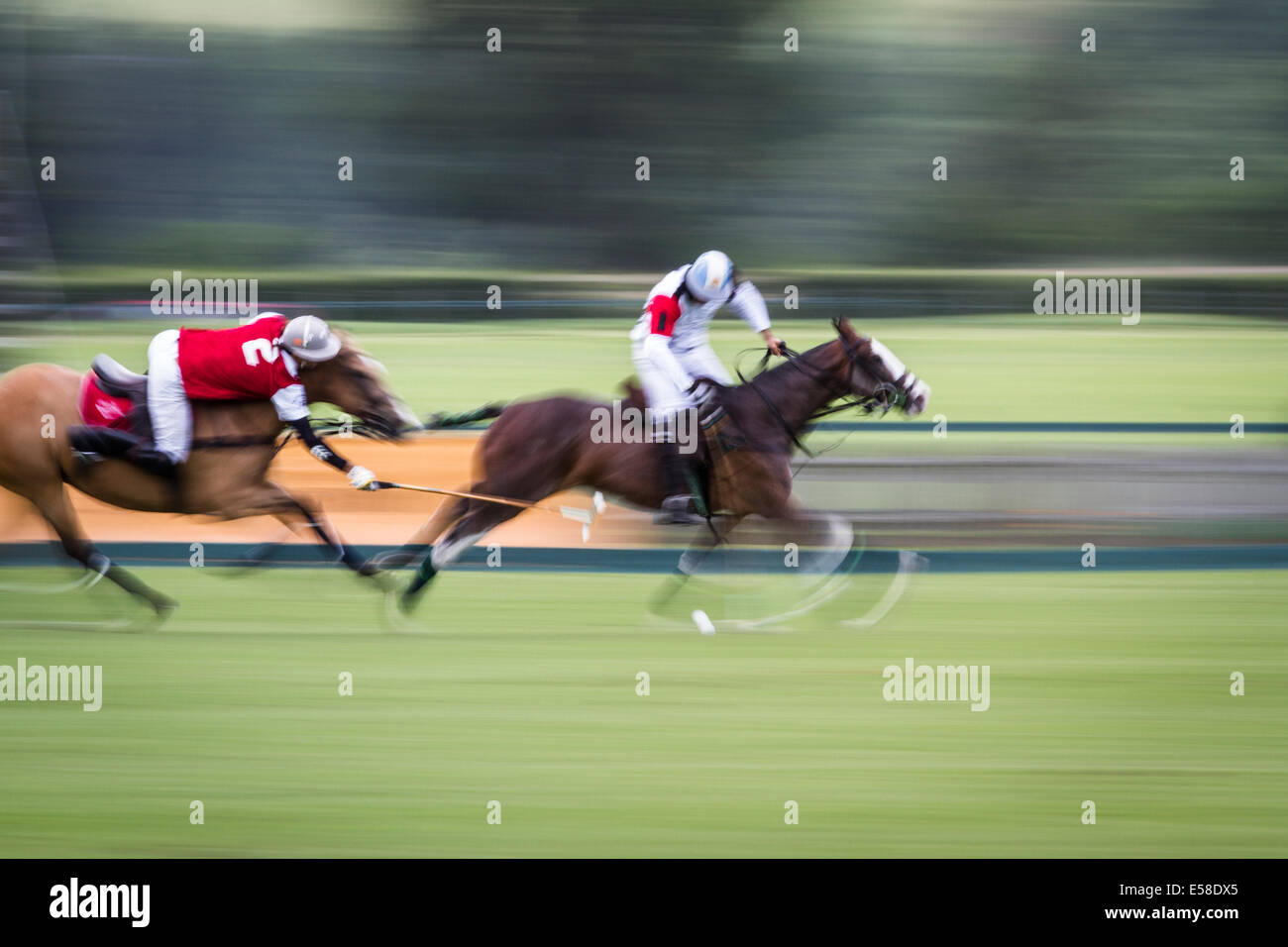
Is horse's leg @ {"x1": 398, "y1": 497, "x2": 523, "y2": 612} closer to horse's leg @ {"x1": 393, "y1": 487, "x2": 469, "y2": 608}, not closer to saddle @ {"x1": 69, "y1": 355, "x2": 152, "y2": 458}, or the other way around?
horse's leg @ {"x1": 393, "y1": 487, "x2": 469, "y2": 608}

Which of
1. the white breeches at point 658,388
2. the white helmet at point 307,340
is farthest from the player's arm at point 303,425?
the white breeches at point 658,388

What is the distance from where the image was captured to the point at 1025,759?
4.54 meters

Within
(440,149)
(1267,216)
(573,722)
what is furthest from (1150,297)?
(573,722)

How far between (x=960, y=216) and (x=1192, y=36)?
3.52 metres

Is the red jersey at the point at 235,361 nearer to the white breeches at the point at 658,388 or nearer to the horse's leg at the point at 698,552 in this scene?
the white breeches at the point at 658,388

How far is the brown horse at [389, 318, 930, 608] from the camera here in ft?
19.6

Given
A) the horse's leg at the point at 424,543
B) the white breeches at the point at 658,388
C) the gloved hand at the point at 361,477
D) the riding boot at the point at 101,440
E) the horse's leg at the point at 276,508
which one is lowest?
the horse's leg at the point at 424,543

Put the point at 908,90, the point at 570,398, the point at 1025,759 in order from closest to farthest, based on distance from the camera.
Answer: the point at 1025,759
the point at 570,398
the point at 908,90

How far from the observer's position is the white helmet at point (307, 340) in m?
5.53

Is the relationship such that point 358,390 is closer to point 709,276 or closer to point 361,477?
point 361,477

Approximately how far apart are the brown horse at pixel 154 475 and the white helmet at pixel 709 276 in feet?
5.06

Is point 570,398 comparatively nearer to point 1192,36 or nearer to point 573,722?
point 573,722

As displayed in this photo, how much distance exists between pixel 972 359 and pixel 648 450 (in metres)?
9.41

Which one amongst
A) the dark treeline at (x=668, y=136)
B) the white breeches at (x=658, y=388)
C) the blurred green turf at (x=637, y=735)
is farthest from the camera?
the dark treeline at (x=668, y=136)
